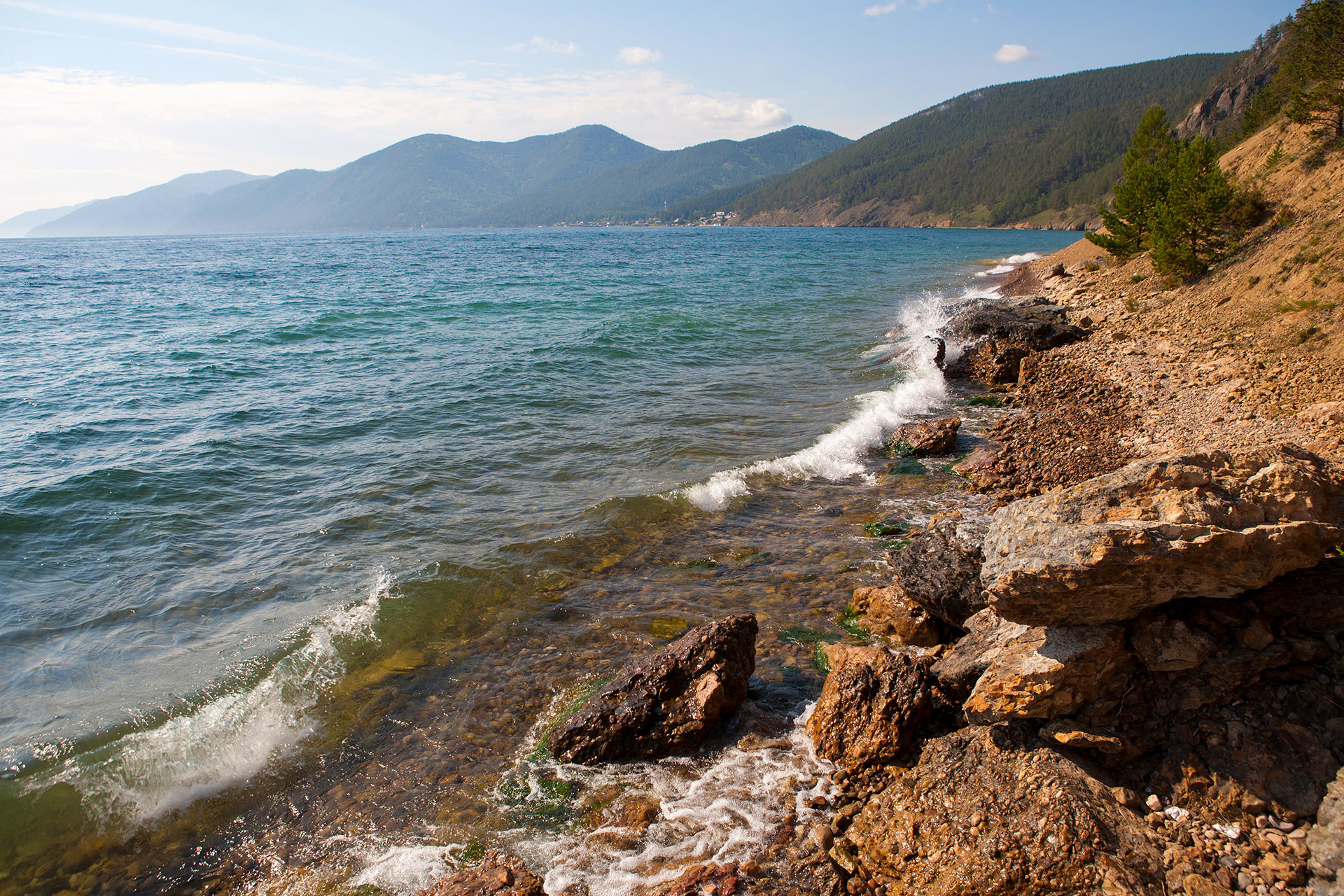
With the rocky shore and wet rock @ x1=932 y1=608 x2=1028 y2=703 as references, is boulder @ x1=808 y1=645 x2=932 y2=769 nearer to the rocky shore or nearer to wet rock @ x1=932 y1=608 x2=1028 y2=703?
the rocky shore

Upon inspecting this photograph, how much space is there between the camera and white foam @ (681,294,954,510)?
11961 mm

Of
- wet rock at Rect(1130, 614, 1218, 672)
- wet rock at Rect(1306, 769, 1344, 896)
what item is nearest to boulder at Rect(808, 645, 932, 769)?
wet rock at Rect(1130, 614, 1218, 672)

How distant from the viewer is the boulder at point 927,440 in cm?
1323

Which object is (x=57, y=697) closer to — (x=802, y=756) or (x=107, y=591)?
(x=107, y=591)

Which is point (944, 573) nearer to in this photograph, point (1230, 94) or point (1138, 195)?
point (1138, 195)

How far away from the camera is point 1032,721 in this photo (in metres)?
4.79

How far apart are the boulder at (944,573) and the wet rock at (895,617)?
127 mm

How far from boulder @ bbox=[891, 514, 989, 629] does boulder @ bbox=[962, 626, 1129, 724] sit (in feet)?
5.94

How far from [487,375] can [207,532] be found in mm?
10762

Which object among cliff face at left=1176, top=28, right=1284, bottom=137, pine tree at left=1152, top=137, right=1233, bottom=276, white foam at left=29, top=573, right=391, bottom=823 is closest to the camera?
white foam at left=29, top=573, right=391, bottom=823

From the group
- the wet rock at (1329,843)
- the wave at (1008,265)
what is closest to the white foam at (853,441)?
the wet rock at (1329,843)

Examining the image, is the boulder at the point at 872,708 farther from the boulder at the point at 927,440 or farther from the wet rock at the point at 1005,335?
the wet rock at the point at 1005,335

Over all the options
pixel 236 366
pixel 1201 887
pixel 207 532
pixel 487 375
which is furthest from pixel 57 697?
pixel 236 366

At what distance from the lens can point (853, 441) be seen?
46.5 ft
